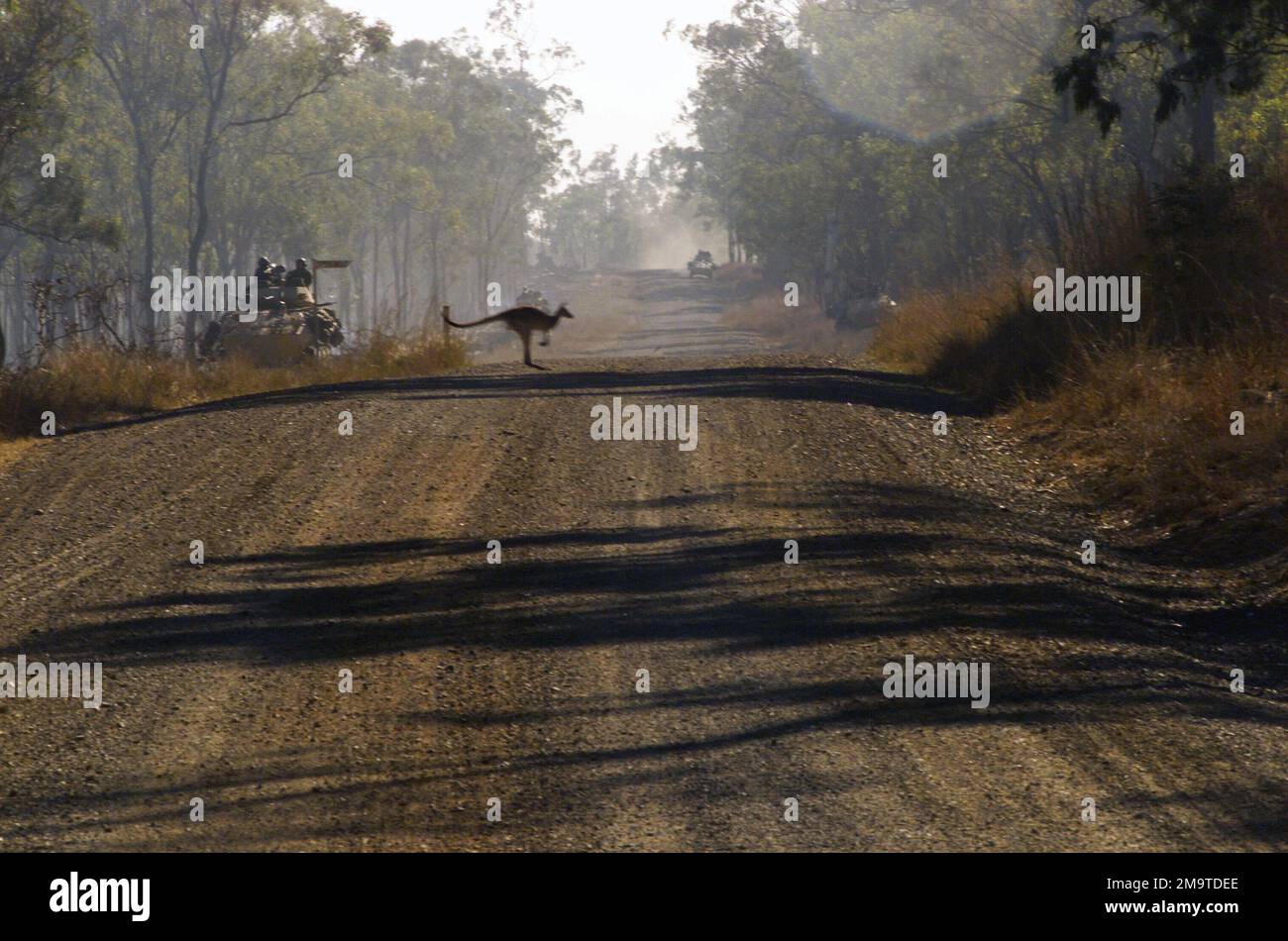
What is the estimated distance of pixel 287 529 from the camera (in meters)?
11.0

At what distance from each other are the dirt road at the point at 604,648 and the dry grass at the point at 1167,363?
2.52ft

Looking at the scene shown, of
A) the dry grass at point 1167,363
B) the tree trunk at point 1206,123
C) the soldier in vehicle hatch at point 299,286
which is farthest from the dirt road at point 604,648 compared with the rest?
the tree trunk at point 1206,123

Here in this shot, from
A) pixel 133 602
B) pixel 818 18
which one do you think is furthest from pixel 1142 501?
pixel 818 18

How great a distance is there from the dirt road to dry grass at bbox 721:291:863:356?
2398 cm

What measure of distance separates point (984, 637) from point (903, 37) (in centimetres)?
7054

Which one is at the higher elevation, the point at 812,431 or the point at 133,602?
the point at 812,431

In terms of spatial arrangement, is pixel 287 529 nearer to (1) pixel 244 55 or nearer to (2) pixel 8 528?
(2) pixel 8 528

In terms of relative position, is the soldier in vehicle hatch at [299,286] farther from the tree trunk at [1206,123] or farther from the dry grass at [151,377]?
the tree trunk at [1206,123]

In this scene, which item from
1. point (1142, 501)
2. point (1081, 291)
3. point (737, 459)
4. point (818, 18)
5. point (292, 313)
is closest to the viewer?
point (1142, 501)

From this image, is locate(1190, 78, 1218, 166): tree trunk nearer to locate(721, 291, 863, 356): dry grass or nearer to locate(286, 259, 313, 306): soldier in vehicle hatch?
locate(721, 291, 863, 356): dry grass

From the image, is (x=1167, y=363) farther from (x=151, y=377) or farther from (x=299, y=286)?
(x=299, y=286)

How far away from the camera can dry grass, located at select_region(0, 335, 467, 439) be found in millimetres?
16391

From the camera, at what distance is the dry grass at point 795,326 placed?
42.0 meters

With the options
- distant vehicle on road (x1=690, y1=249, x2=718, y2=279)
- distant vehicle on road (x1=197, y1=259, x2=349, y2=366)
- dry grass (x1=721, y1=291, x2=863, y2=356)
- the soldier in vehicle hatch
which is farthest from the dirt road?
distant vehicle on road (x1=690, y1=249, x2=718, y2=279)
